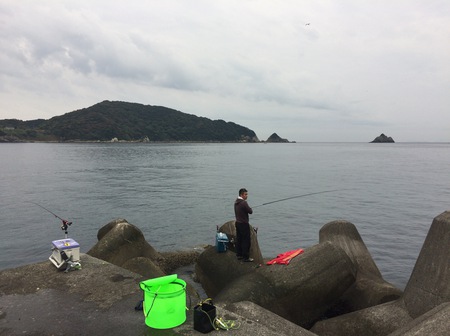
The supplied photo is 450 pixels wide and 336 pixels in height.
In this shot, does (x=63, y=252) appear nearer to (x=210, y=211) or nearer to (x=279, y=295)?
(x=279, y=295)

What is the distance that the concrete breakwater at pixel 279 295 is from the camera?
518cm

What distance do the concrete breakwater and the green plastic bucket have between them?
0.14 metres

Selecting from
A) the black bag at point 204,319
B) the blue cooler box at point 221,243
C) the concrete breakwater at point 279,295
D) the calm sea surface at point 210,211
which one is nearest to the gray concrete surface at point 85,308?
the concrete breakwater at point 279,295

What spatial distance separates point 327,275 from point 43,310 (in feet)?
17.5

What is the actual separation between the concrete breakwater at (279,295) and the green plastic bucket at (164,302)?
0.14 meters

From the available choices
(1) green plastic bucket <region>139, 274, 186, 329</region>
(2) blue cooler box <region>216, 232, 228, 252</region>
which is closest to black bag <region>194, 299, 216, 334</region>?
(1) green plastic bucket <region>139, 274, 186, 329</region>

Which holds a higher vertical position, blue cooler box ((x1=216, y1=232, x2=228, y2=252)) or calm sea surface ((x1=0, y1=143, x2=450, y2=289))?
blue cooler box ((x1=216, y1=232, x2=228, y2=252))

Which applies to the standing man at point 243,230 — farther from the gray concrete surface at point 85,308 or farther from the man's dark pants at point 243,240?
the gray concrete surface at point 85,308

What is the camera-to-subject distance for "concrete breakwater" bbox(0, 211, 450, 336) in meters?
5.18

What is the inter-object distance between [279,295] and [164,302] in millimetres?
→ 3154

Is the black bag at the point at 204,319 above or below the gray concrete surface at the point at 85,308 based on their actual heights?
above

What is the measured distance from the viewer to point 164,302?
4719 mm

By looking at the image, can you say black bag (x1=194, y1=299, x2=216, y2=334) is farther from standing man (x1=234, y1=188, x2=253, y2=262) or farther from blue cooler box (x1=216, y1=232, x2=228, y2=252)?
blue cooler box (x1=216, y1=232, x2=228, y2=252)

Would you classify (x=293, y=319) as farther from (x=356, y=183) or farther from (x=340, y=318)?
(x=356, y=183)
